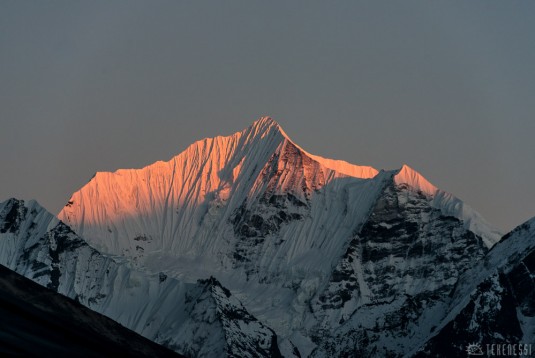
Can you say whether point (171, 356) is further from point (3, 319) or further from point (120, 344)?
point (3, 319)

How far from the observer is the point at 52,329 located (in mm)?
28891

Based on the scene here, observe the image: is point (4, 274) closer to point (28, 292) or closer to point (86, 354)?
point (28, 292)

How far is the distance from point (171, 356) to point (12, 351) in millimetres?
3229

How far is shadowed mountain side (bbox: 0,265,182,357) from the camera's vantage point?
2830 centimetres

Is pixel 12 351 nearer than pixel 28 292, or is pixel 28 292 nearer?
pixel 12 351

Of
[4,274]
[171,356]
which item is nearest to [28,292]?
[4,274]

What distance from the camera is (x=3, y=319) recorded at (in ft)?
93.6

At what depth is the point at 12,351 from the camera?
91.6 feet

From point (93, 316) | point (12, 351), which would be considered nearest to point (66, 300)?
point (93, 316)

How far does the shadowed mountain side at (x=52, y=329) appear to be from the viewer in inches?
1114

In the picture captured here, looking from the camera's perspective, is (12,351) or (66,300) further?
(66,300)

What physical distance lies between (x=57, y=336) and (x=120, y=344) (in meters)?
1.43

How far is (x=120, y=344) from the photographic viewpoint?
97.6ft

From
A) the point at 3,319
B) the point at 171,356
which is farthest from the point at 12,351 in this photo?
the point at 171,356
